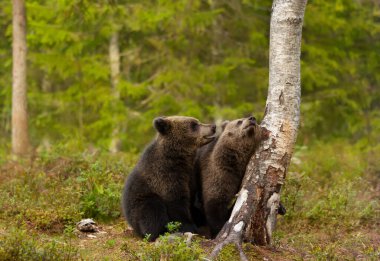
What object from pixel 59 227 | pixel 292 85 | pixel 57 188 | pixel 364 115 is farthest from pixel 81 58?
pixel 292 85

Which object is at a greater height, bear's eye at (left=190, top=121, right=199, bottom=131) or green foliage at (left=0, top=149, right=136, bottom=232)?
bear's eye at (left=190, top=121, right=199, bottom=131)

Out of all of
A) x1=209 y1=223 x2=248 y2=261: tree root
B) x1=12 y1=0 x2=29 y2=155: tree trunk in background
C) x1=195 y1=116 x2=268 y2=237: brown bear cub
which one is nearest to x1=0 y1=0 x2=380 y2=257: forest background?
x1=12 y1=0 x2=29 y2=155: tree trunk in background

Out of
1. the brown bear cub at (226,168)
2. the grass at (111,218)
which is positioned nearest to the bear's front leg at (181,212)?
the brown bear cub at (226,168)

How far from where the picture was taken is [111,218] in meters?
9.21

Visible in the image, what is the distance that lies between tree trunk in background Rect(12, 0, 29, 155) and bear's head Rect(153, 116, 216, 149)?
23.0ft

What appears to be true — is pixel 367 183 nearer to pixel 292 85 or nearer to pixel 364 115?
pixel 292 85

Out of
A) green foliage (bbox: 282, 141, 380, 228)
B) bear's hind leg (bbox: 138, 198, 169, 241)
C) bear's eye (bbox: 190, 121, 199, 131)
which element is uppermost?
bear's eye (bbox: 190, 121, 199, 131)

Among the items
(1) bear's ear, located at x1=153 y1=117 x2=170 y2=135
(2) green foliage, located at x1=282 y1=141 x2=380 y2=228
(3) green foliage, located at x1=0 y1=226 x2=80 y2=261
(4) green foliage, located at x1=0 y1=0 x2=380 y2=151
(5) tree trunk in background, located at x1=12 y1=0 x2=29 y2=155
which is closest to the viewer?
(3) green foliage, located at x1=0 y1=226 x2=80 y2=261

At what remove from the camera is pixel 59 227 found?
26.9 ft

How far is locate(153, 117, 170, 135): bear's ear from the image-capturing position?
8.08 m

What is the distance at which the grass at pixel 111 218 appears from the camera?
6.20m

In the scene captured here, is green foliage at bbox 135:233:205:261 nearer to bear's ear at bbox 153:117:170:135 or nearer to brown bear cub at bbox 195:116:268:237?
brown bear cub at bbox 195:116:268:237

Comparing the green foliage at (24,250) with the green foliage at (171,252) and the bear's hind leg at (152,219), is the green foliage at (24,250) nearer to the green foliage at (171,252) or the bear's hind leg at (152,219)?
the green foliage at (171,252)

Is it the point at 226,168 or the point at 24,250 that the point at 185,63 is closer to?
the point at 226,168
